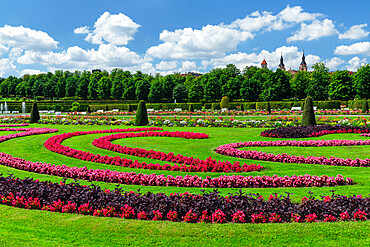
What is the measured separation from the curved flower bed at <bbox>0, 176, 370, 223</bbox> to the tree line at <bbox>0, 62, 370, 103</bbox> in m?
53.7

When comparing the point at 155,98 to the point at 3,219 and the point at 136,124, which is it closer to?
the point at 136,124

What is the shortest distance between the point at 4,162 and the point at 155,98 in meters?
56.9

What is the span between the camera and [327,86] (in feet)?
192

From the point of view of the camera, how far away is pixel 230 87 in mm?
61406

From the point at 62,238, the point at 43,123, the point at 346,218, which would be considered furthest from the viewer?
the point at 43,123

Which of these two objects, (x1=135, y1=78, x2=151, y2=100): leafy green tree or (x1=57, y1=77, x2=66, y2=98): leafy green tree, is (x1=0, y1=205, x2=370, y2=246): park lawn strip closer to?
(x1=135, y1=78, x2=151, y2=100): leafy green tree

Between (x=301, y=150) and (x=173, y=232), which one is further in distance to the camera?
(x=301, y=150)

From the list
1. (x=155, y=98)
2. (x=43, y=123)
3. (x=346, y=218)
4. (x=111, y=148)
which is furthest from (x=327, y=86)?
(x=346, y=218)

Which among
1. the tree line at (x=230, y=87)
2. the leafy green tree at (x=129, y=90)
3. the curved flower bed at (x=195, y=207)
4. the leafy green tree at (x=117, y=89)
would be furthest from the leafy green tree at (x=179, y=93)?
the curved flower bed at (x=195, y=207)

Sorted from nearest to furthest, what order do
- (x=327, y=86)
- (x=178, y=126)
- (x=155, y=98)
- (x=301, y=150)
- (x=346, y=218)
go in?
(x=346, y=218) < (x=301, y=150) < (x=178, y=126) < (x=327, y=86) < (x=155, y=98)

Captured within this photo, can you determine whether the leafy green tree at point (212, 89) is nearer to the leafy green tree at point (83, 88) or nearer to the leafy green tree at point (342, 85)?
the leafy green tree at point (342, 85)

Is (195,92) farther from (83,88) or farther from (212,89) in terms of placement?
(83,88)

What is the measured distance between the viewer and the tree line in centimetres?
5581

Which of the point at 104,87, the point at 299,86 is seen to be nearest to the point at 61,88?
the point at 104,87
